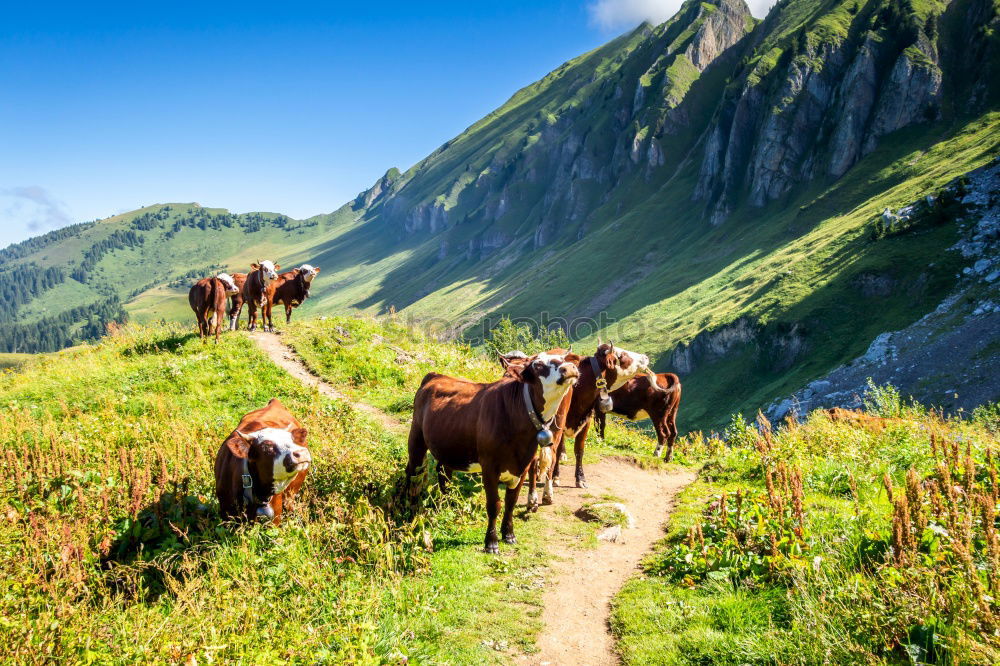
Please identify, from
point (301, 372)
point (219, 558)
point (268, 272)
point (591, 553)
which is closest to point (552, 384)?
point (591, 553)

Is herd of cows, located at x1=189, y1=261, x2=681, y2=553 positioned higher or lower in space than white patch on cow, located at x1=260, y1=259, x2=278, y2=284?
lower

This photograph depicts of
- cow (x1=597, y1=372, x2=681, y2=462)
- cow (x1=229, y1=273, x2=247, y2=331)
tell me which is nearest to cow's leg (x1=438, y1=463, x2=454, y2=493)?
cow (x1=597, y1=372, x2=681, y2=462)

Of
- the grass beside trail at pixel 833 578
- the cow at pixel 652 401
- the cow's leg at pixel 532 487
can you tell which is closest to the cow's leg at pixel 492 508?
the cow's leg at pixel 532 487

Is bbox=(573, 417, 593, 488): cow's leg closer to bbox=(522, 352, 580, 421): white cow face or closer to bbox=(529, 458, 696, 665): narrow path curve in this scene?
bbox=(529, 458, 696, 665): narrow path curve

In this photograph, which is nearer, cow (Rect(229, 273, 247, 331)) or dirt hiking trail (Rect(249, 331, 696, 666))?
dirt hiking trail (Rect(249, 331, 696, 666))

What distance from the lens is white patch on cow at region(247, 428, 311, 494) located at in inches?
336

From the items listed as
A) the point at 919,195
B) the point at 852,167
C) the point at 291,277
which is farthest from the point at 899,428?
the point at 852,167

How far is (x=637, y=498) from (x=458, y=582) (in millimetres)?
6307

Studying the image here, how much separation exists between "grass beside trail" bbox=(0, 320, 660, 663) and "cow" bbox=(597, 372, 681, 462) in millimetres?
8983

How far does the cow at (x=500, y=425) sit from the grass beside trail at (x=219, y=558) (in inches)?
35.3

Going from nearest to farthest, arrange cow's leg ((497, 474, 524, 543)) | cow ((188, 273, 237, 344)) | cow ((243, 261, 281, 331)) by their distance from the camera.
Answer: cow's leg ((497, 474, 524, 543)) < cow ((188, 273, 237, 344)) < cow ((243, 261, 281, 331))

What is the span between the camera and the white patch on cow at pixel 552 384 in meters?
8.42

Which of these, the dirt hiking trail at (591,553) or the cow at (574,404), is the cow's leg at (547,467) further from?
the dirt hiking trail at (591,553)

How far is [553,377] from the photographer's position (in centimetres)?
843
